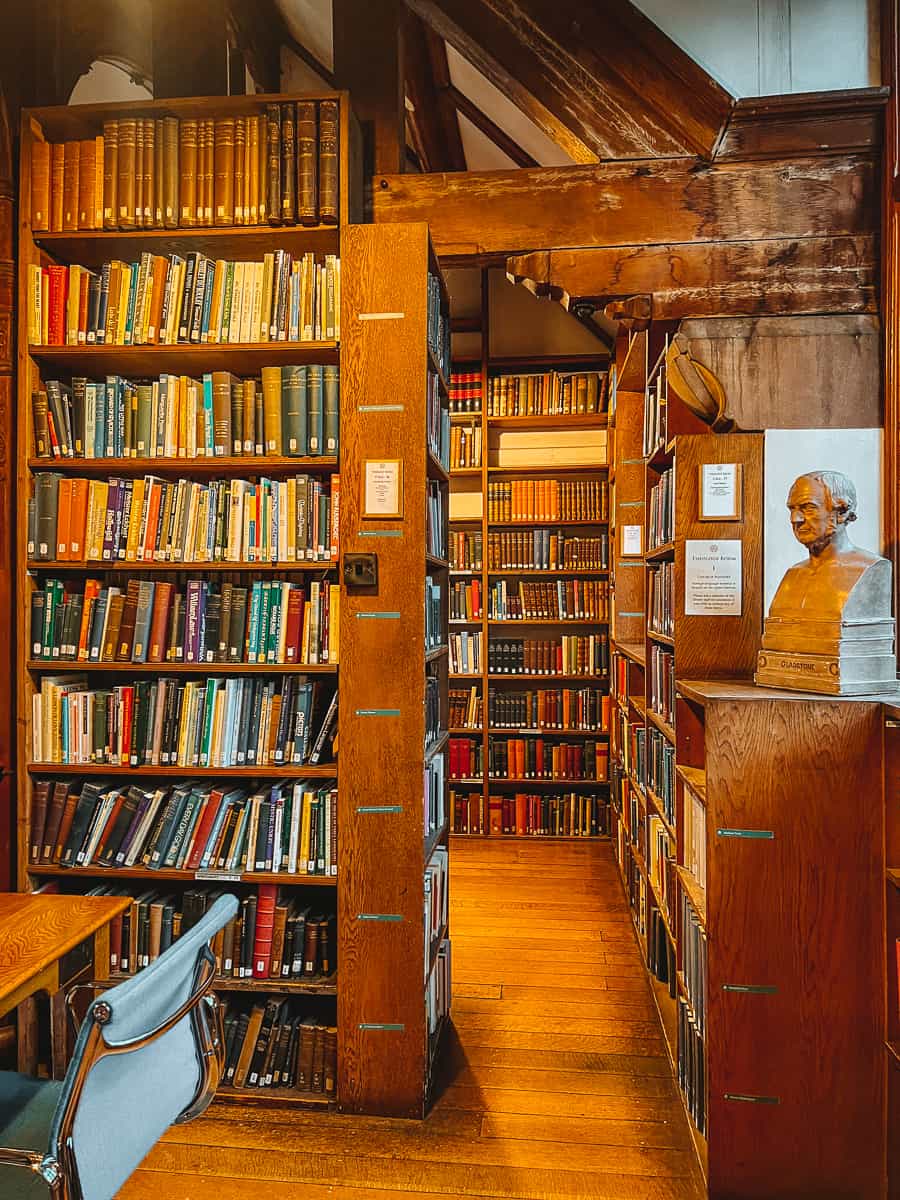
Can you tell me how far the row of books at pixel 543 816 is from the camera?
4668mm

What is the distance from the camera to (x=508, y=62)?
7.97 feet

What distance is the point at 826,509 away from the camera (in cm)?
190

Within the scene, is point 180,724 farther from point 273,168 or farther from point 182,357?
point 273,168

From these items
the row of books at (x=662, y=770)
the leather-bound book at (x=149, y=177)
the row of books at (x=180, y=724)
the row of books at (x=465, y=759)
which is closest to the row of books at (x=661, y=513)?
the row of books at (x=662, y=770)

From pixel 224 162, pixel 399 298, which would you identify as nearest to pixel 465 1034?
pixel 399 298

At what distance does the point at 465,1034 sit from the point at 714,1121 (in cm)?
97

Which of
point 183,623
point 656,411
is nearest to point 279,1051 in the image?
point 183,623

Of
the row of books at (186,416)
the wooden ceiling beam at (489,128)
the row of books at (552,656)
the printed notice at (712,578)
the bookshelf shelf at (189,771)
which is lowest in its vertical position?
the bookshelf shelf at (189,771)

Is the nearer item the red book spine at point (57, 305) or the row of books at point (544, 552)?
the red book spine at point (57, 305)

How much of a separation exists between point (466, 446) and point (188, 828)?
10.1 feet

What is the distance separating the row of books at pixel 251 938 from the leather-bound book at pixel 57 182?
1994 millimetres

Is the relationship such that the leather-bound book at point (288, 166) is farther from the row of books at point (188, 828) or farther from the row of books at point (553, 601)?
the row of books at point (553, 601)

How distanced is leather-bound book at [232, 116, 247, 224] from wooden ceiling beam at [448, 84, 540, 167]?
1929 mm

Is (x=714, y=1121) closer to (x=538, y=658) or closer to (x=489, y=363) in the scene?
A: (x=538, y=658)
